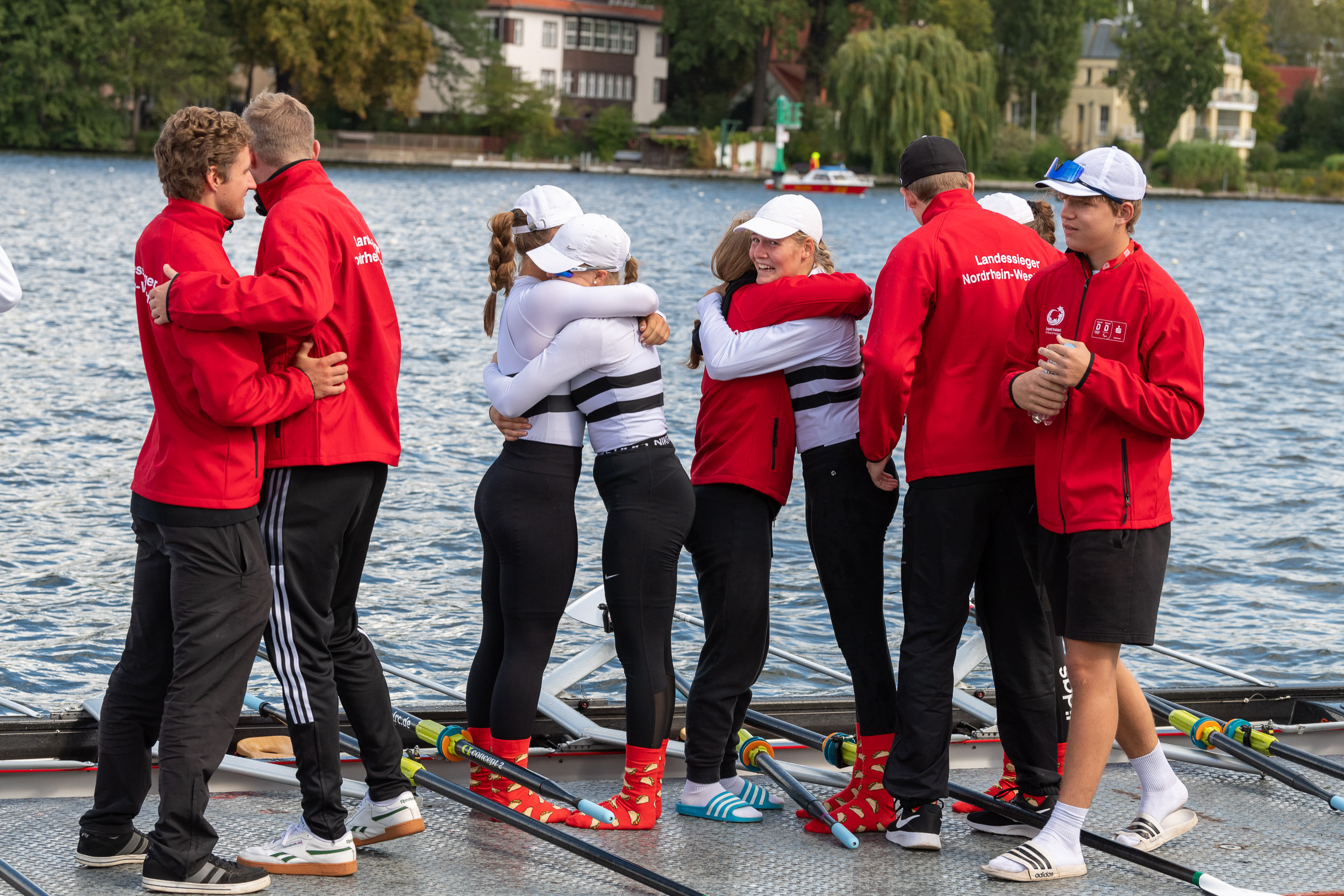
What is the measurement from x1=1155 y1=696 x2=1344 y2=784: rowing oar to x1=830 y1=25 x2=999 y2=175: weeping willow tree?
227 ft

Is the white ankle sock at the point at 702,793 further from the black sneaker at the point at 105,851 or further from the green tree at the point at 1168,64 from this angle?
the green tree at the point at 1168,64

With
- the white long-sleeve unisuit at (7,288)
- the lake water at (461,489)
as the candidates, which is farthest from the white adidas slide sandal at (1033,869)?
the lake water at (461,489)

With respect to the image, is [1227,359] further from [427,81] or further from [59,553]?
[427,81]

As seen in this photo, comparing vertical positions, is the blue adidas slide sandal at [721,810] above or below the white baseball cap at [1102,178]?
below

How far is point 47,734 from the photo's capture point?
192 inches

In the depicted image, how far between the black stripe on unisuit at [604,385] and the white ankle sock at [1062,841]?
5.45 ft

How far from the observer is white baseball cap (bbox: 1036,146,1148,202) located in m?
4.07

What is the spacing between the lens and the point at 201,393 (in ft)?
12.4

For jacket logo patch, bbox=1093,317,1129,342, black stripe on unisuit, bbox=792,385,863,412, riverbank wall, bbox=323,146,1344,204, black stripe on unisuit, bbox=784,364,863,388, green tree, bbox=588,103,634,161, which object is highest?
green tree, bbox=588,103,634,161

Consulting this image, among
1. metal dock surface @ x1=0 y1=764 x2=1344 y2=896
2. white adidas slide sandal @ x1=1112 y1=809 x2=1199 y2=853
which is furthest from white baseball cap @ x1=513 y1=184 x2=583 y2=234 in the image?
white adidas slide sandal @ x1=1112 y1=809 x2=1199 y2=853

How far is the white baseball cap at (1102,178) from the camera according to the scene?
4.07m

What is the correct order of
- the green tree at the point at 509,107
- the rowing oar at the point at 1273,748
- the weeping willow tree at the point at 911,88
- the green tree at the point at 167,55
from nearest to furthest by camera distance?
the rowing oar at the point at 1273,748, the weeping willow tree at the point at 911,88, the green tree at the point at 167,55, the green tree at the point at 509,107

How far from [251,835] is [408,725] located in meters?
0.79

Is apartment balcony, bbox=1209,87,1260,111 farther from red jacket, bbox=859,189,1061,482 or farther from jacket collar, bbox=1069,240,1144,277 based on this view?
jacket collar, bbox=1069,240,1144,277
